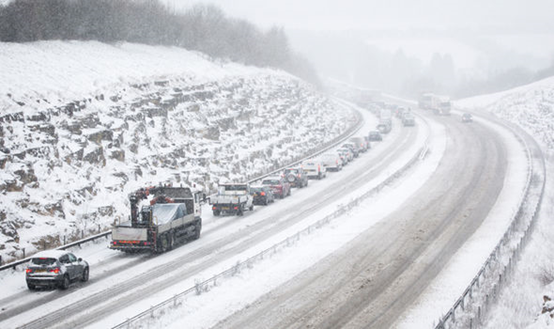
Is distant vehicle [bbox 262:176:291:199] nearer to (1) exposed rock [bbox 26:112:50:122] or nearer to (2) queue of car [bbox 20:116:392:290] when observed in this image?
(2) queue of car [bbox 20:116:392:290]

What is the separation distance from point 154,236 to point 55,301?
6.76 meters

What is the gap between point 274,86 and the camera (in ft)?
278

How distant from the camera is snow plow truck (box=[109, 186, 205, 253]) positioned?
93.1 ft

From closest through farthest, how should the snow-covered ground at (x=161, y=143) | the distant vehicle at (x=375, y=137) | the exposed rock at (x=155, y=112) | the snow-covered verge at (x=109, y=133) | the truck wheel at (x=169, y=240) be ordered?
1. the snow-covered ground at (x=161, y=143)
2. the truck wheel at (x=169, y=240)
3. the snow-covered verge at (x=109, y=133)
4. the exposed rock at (x=155, y=112)
5. the distant vehicle at (x=375, y=137)

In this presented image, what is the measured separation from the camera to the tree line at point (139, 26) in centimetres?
4978

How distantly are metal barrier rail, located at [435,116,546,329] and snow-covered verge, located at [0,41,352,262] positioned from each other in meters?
20.1

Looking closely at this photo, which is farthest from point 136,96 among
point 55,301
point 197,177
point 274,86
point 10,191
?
point 274,86

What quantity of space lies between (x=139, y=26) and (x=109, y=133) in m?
27.9

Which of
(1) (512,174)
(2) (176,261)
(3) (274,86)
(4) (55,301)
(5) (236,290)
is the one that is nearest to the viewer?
(4) (55,301)

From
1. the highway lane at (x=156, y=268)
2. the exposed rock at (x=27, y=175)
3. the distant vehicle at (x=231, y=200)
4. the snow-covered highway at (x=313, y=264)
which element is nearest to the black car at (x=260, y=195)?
the snow-covered highway at (x=313, y=264)

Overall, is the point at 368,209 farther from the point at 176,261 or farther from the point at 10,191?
the point at 10,191

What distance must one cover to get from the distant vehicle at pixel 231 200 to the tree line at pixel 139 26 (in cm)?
2367

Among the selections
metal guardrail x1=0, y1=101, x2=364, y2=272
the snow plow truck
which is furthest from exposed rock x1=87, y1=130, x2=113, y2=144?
the snow plow truck

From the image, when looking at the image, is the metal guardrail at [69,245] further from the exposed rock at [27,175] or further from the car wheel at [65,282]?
the exposed rock at [27,175]
